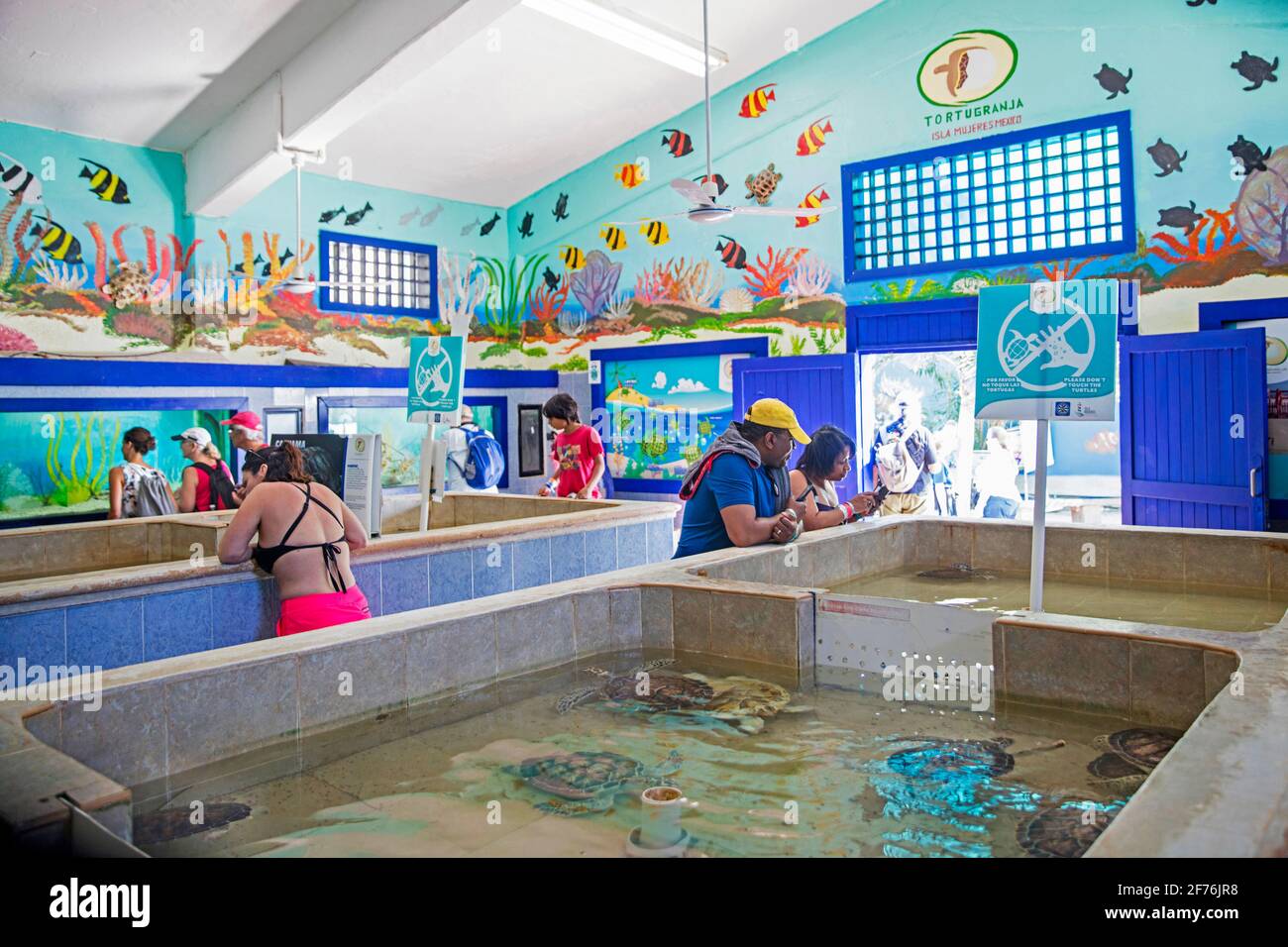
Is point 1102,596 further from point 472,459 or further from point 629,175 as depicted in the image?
point 629,175

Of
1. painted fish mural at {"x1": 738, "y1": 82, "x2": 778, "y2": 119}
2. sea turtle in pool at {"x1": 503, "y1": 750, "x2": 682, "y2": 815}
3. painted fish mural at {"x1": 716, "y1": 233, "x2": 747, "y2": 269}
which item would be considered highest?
painted fish mural at {"x1": 738, "y1": 82, "x2": 778, "y2": 119}

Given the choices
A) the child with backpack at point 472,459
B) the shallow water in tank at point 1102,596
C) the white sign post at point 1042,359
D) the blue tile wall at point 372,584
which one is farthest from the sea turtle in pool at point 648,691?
the child with backpack at point 472,459

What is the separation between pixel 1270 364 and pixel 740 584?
632 centimetres

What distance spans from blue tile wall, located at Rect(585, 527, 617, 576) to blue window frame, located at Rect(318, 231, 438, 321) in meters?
6.03

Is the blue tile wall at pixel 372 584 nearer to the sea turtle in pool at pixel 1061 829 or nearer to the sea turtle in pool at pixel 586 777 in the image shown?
the sea turtle in pool at pixel 586 777

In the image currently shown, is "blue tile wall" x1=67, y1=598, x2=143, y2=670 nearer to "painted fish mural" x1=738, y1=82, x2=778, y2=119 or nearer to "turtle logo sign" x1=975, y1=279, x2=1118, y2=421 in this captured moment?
"turtle logo sign" x1=975, y1=279, x2=1118, y2=421

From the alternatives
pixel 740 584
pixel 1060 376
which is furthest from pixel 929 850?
pixel 1060 376

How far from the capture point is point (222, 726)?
256 centimetres

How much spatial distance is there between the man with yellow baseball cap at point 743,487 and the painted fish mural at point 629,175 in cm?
794

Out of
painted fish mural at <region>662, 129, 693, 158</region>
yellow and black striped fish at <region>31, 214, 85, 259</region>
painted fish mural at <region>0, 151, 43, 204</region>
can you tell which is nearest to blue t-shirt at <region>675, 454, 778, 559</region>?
yellow and black striped fish at <region>31, 214, 85, 259</region>

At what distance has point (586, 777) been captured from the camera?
2.49 metres

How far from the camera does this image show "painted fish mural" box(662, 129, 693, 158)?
11555mm

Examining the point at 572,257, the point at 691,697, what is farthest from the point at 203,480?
the point at 572,257

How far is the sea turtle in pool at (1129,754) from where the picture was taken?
2.47 m
